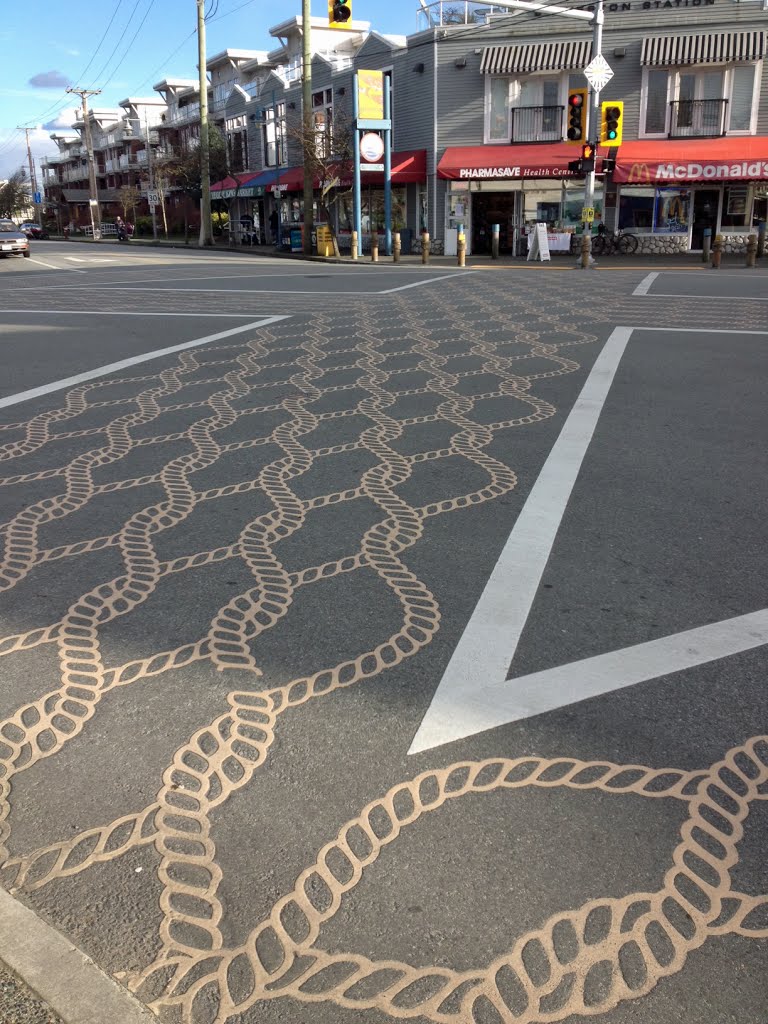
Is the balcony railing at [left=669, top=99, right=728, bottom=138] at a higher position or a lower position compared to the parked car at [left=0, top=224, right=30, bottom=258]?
higher

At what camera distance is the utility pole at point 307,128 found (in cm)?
3522

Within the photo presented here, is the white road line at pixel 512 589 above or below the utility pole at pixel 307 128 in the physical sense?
below

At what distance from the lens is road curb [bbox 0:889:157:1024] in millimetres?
2088

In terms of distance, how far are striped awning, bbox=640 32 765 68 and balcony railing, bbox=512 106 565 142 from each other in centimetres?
355

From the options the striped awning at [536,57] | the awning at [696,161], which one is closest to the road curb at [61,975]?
the awning at [696,161]

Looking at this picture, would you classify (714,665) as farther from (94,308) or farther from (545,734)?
(94,308)

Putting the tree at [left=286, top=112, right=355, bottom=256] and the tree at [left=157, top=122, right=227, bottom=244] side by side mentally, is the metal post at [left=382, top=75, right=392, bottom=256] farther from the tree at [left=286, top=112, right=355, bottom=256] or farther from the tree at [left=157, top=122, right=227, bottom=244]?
the tree at [left=157, top=122, right=227, bottom=244]

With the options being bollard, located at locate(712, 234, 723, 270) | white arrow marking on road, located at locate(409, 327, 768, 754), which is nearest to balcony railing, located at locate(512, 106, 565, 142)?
bollard, located at locate(712, 234, 723, 270)

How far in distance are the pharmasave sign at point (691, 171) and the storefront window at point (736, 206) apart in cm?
238

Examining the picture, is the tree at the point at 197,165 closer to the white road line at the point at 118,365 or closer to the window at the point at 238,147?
the window at the point at 238,147

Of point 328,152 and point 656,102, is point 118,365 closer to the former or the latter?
point 656,102

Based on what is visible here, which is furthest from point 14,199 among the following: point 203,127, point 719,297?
point 719,297

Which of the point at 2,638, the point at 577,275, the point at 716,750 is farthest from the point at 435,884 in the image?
the point at 577,275

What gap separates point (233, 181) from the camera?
5066cm
